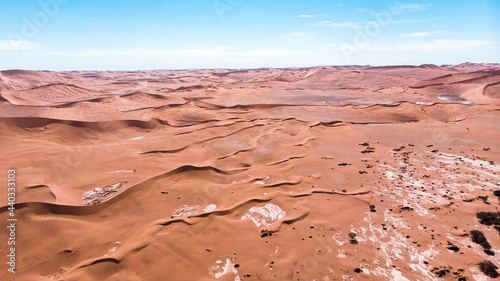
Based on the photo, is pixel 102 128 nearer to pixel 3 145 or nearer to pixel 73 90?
pixel 3 145

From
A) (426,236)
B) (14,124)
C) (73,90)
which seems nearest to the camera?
(426,236)

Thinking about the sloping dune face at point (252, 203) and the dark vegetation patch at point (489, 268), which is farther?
the sloping dune face at point (252, 203)

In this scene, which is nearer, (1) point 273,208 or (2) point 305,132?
(1) point 273,208

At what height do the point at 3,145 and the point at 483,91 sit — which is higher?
the point at 483,91

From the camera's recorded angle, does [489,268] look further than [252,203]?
No

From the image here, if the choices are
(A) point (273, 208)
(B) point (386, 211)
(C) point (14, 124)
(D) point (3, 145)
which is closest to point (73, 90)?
(C) point (14, 124)

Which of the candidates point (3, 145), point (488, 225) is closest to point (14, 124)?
point (3, 145)

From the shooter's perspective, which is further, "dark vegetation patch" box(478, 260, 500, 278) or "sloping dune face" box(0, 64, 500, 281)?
"sloping dune face" box(0, 64, 500, 281)

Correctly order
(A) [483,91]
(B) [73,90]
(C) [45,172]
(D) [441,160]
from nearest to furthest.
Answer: (C) [45,172] < (D) [441,160] < (A) [483,91] < (B) [73,90]

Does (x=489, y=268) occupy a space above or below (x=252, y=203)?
above

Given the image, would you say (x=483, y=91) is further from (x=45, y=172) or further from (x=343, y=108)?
(x=45, y=172)
